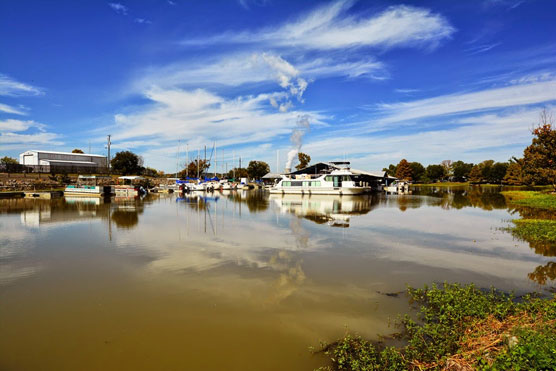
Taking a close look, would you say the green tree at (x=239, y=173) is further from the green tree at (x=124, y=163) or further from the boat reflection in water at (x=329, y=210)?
the boat reflection in water at (x=329, y=210)

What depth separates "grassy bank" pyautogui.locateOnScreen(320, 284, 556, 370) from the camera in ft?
15.4

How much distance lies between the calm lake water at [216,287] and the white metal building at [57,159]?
322 ft

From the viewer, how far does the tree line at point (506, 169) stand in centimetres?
4197

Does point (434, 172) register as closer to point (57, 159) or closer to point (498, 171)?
point (498, 171)

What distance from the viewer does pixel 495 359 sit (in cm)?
474

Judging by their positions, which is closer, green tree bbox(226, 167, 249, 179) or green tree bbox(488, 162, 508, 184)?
green tree bbox(488, 162, 508, 184)

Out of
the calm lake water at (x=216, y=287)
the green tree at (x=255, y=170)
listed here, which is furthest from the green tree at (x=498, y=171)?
the calm lake water at (x=216, y=287)

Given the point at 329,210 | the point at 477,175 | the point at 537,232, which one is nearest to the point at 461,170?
the point at 477,175

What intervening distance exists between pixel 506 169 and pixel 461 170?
28943 mm

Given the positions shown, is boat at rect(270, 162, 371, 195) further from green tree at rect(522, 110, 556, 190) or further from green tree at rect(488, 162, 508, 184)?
green tree at rect(488, 162, 508, 184)

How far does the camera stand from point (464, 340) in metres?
5.97

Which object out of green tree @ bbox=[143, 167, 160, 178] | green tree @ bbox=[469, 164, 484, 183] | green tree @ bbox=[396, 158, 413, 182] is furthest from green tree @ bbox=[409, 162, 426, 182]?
green tree @ bbox=[143, 167, 160, 178]

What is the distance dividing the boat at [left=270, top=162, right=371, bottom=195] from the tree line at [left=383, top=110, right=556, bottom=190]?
28.5 meters

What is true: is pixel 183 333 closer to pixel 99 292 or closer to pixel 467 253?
pixel 99 292
